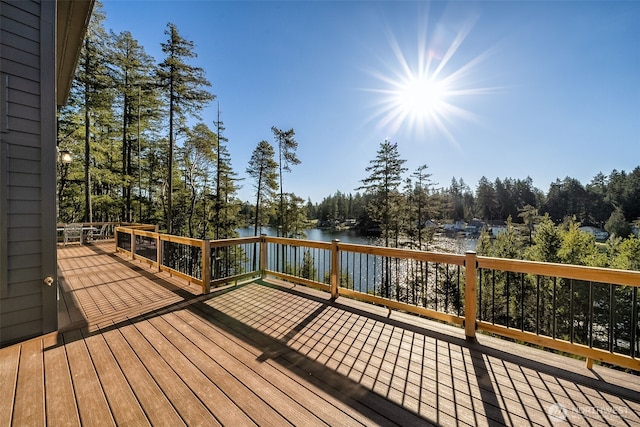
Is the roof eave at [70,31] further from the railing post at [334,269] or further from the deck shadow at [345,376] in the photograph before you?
the railing post at [334,269]

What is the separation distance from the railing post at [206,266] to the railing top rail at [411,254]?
2.19 meters

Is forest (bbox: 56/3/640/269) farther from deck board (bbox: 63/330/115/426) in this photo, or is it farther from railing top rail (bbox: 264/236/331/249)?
deck board (bbox: 63/330/115/426)

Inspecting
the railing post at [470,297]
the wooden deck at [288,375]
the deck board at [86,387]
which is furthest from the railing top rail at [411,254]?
the deck board at [86,387]

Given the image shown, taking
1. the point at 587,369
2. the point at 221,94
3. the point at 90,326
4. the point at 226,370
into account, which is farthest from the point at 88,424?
the point at 221,94

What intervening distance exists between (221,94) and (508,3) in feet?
46.5

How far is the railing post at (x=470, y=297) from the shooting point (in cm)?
270

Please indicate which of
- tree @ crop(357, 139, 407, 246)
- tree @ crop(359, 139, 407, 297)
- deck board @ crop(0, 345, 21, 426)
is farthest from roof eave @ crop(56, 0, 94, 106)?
tree @ crop(359, 139, 407, 297)

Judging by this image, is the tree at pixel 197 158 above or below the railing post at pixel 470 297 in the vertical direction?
above

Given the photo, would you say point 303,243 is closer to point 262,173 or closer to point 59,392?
point 59,392

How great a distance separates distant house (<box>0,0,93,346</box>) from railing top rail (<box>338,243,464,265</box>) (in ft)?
11.9

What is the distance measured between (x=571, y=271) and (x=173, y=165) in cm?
1796

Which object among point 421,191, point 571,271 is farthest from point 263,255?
point 421,191

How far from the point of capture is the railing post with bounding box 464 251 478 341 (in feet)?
8.84

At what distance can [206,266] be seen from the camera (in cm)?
406
